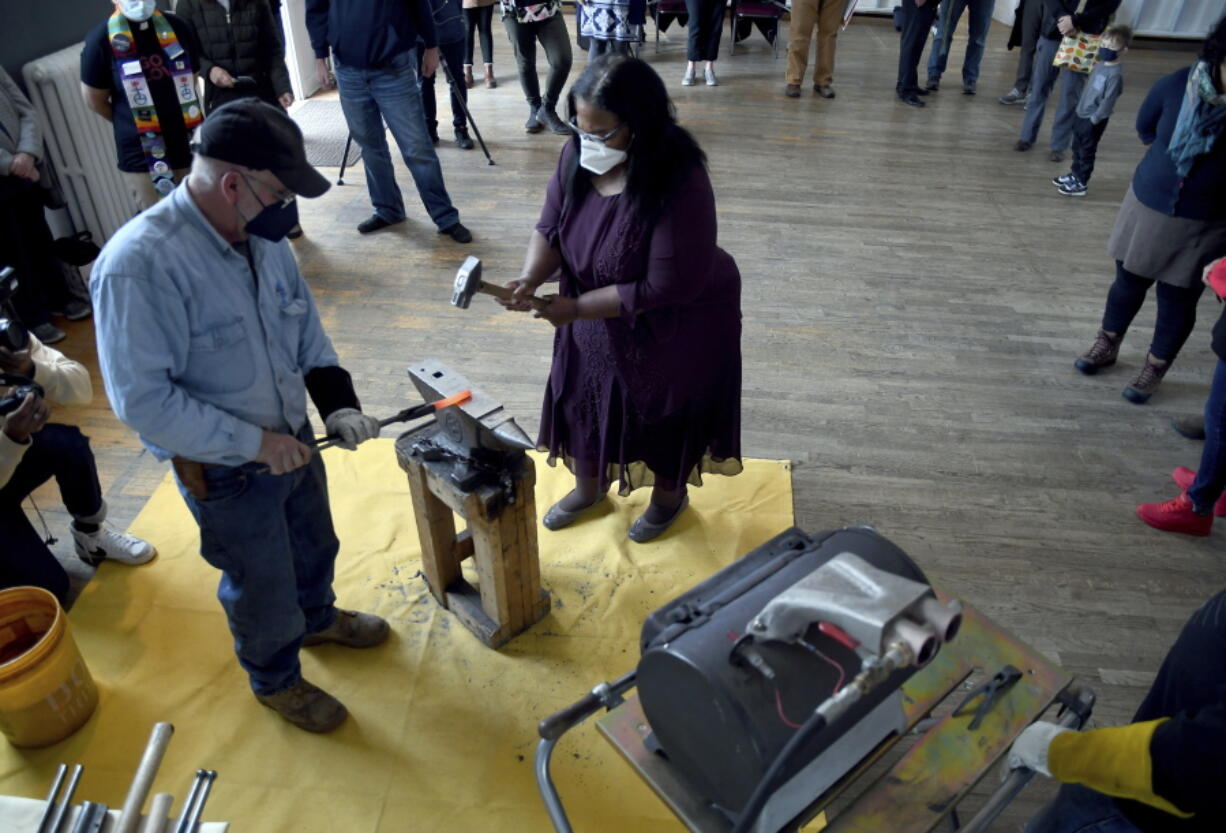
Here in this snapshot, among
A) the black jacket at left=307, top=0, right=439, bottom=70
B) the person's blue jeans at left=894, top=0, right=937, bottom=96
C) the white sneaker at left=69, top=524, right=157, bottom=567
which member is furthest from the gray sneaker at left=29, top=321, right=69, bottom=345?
the person's blue jeans at left=894, top=0, right=937, bottom=96

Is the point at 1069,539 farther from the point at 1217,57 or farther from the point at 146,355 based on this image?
the point at 146,355

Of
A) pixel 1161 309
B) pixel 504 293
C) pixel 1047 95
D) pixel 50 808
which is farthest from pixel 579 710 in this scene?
pixel 1047 95

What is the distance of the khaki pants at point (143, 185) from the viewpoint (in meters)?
3.62

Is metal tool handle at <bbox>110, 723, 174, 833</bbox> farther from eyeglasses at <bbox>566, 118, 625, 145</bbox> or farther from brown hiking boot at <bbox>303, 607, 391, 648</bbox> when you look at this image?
eyeglasses at <bbox>566, 118, 625, 145</bbox>

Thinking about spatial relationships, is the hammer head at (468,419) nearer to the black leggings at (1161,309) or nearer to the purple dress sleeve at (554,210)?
the purple dress sleeve at (554,210)

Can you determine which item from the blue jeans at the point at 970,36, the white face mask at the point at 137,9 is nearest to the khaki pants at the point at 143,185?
the white face mask at the point at 137,9

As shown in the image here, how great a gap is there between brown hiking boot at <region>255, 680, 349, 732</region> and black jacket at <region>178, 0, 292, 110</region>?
2764 mm

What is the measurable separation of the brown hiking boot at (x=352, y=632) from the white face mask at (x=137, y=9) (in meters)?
2.53

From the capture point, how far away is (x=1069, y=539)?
277 centimetres

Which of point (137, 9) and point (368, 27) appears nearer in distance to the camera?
point (137, 9)

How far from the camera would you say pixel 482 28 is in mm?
6262

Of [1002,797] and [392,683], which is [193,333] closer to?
[392,683]

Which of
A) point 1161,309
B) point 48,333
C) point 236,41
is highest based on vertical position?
point 236,41

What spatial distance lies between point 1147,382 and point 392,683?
3.04 metres
